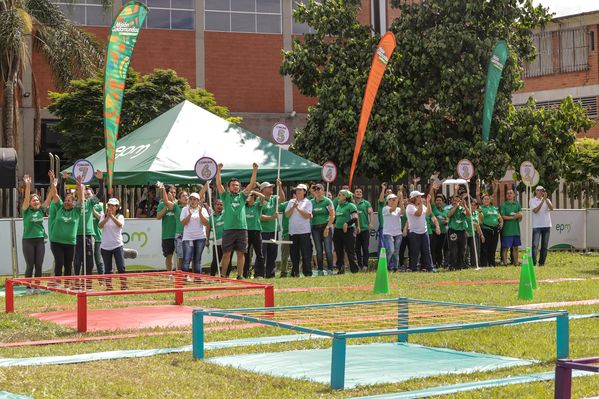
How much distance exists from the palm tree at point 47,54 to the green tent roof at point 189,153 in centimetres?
1284

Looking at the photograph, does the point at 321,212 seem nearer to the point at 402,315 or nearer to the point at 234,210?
the point at 234,210

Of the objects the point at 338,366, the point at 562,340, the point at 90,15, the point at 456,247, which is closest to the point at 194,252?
the point at 456,247

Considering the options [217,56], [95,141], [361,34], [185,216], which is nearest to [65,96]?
[95,141]

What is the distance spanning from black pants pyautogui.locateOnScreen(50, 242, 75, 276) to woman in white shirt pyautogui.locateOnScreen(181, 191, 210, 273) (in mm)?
2102

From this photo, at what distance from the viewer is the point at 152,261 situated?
21.9 meters

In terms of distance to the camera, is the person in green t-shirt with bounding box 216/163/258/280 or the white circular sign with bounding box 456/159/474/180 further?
the white circular sign with bounding box 456/159/474/180

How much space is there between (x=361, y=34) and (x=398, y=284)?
43.7 ft

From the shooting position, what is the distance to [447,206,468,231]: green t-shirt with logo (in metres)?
21.9

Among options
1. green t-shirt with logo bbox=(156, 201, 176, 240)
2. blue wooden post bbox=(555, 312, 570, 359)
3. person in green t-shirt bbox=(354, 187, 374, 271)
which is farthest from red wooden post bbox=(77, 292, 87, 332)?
person in green t-shirt bbox=(354, 187, 374, 271)

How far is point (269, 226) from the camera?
20234 mm

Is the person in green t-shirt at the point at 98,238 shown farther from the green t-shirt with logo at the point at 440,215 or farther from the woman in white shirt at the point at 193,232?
the green t-shirt with logo at the point at 440,215

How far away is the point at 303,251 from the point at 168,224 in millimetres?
2735

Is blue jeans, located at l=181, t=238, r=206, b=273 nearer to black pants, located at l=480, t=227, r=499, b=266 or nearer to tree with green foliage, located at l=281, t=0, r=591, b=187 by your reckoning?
black pants, located at l=480, t=227, r=499, b=266

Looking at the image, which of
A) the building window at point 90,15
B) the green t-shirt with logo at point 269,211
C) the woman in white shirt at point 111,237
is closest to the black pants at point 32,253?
the woman in white shirt at point 111,237
